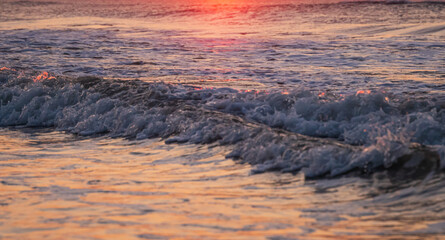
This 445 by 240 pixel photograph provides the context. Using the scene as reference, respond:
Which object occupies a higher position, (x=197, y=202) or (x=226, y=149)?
(x=197, y=202)

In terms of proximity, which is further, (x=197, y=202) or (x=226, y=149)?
(x=226, y=149)

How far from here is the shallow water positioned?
4059mm

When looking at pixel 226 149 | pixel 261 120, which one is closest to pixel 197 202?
pixel 226 149

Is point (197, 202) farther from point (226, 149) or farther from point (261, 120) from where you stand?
point (261, 120)

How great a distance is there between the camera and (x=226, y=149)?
22.9ft

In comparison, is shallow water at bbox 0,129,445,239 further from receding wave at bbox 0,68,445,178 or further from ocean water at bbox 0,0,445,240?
receding wave at bbox 0,68,445,178

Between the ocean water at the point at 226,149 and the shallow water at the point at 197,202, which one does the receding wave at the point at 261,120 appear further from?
the shallow water at the point at 197,202

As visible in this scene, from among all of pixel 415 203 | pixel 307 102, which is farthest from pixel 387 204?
pixel 307 102

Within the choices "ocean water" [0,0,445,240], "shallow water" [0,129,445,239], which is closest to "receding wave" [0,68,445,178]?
"ocean water" [0,0,445,240]

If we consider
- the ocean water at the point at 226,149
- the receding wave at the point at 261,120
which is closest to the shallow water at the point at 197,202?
the ocean water at the point at 226,149

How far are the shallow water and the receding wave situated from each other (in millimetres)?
415

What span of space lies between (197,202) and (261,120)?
365 cm

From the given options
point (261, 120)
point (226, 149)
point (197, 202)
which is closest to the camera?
point (197, 202)

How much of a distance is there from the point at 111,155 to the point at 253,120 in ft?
7.86
